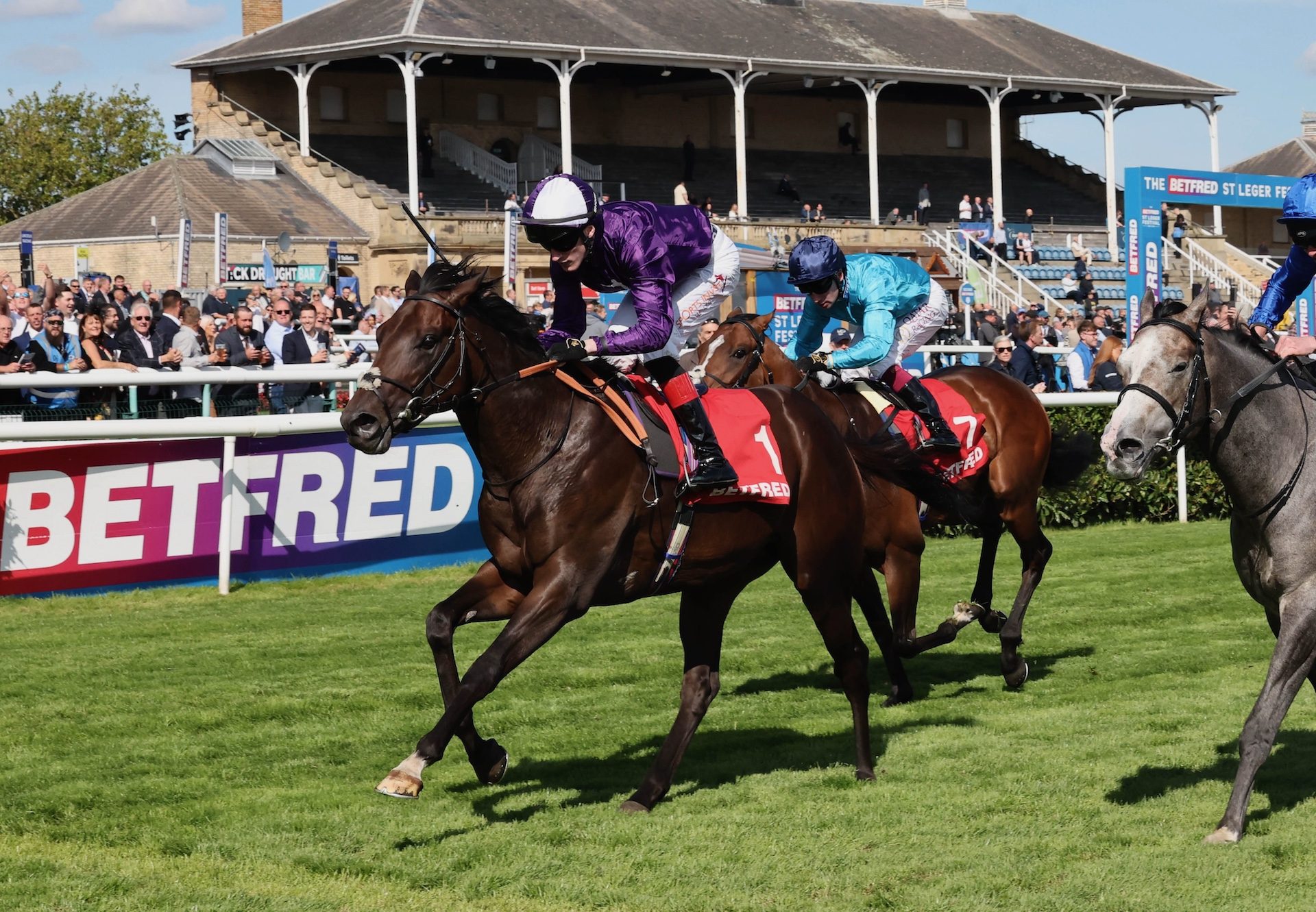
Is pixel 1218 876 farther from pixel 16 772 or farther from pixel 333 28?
pixel 333 28

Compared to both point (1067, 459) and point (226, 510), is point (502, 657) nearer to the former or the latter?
point (1067, 459)

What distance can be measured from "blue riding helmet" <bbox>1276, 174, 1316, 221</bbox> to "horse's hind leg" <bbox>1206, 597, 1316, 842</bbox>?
1.29m

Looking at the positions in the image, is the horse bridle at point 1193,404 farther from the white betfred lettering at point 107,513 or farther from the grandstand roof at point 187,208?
the grandstand roof at point 187,208

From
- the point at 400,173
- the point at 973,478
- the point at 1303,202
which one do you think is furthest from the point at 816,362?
the point at 400,173

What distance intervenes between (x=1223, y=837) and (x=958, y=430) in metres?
3.25

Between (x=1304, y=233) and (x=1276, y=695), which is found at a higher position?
(x=1304, y=233)

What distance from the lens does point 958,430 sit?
779cm

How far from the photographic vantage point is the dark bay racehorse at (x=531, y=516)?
4.91m

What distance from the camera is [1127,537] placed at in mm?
Result: 12617

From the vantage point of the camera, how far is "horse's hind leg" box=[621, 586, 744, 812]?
554 cm

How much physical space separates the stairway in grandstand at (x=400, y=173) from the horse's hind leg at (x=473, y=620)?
28.9 m

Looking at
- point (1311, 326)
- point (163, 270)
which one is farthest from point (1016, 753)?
point (163, 270)

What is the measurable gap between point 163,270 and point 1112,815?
2745 cm

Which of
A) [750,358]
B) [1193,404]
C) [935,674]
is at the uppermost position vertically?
[750,358]
